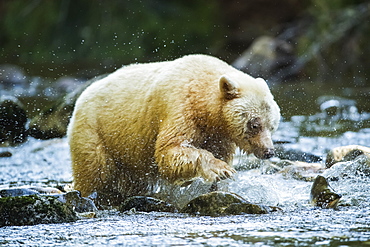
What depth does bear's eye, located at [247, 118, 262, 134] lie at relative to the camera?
5473 mm

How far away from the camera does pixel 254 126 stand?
549cm

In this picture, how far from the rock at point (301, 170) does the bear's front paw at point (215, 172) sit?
162cm

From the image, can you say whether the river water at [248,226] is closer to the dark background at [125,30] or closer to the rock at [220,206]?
the rock at [220,206]

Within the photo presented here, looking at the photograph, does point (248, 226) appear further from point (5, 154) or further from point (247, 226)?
point (5, 154)

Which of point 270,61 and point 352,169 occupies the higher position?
point 270,61

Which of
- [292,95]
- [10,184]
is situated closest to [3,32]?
[292,95]

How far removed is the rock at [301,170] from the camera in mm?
6744

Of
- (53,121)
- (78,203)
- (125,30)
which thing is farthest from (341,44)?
(78,203)

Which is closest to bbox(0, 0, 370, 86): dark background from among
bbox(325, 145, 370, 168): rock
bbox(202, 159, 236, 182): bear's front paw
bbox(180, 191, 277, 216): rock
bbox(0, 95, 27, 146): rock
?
→ bbox(0, 95, 27, 146): rock

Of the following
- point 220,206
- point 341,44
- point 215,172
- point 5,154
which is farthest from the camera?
point 341,44

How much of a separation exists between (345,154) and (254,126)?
184 cm

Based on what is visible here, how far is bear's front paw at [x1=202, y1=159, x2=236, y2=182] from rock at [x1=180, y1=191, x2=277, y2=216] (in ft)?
0.45

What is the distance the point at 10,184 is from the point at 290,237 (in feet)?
12.6


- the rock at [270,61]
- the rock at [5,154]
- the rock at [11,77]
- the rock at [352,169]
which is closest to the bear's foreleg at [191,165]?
the rock at [352,169]
